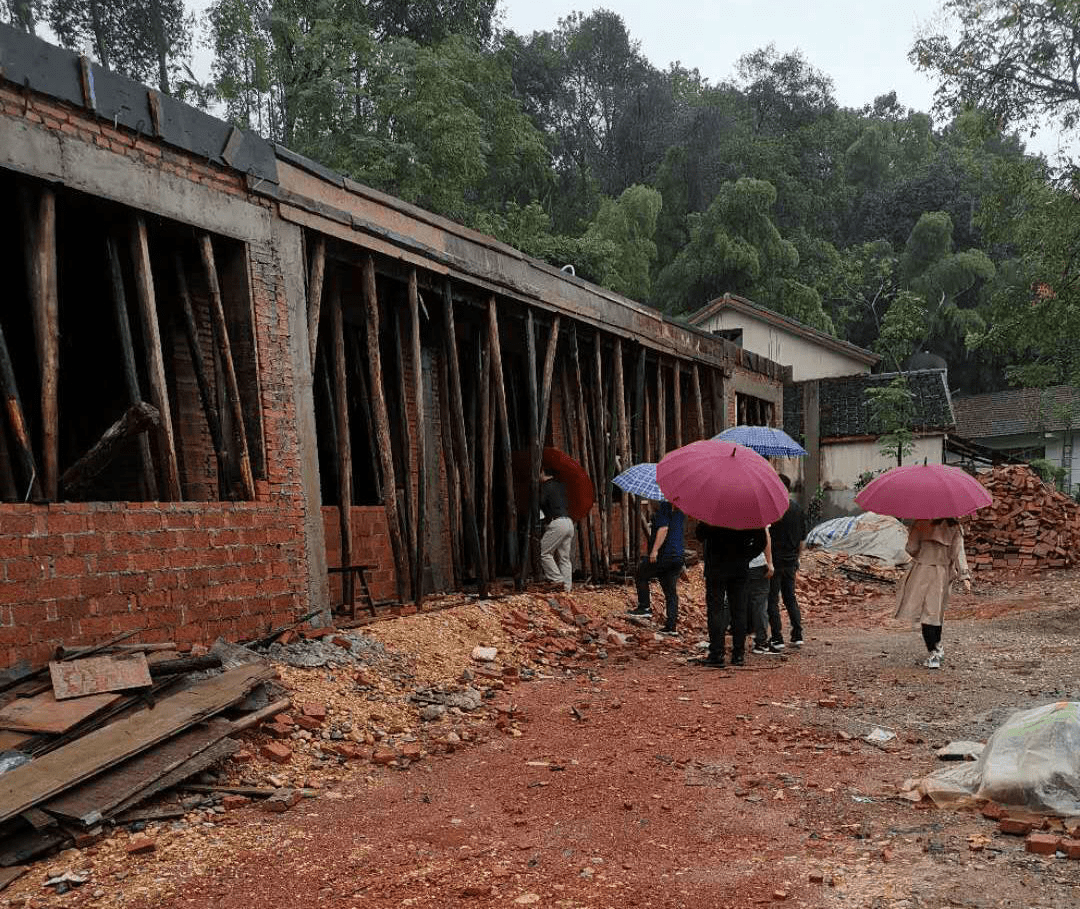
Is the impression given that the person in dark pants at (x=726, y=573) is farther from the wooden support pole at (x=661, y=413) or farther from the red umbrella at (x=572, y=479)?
the wooden support pole at (x=661, y=413)

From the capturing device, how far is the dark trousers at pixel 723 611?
8.24 metres

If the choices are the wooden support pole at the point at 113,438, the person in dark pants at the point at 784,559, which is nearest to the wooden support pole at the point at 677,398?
the person in dark pants at the point at 784,559

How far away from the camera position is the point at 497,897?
3486 millimetres

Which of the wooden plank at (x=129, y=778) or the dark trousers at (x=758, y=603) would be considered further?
the dark trousers at (x=758, y=603)

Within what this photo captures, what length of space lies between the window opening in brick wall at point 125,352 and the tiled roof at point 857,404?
20.5 meters

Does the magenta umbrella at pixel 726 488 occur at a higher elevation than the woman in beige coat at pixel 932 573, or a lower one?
higher

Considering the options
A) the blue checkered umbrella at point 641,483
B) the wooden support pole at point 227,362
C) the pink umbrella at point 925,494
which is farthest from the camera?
the blue checkered umbrella at point 641,483

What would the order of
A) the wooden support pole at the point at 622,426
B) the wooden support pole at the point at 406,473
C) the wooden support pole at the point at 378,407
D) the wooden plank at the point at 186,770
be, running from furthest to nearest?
the wooden support pole at the point at 622,426 → the wooden support pole at the point at 406,473 → the wooden support pole at the point at 378,407 → the wooden plank at the point at 186,770

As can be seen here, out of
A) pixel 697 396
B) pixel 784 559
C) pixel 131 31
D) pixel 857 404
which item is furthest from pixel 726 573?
pixel 131 31

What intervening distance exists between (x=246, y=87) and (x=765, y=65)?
30.1 metres

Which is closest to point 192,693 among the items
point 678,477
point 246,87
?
point 678,477

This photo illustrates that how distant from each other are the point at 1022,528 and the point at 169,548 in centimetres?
1663

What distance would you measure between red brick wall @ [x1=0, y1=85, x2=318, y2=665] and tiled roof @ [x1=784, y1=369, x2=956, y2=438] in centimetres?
2022

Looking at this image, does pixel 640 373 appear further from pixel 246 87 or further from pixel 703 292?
pixel 703 292
